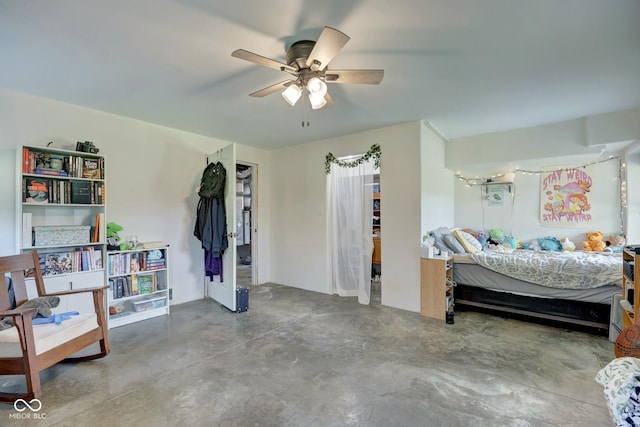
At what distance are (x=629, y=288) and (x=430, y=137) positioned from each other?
2547 millimetres

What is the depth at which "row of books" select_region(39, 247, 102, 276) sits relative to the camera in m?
2.76

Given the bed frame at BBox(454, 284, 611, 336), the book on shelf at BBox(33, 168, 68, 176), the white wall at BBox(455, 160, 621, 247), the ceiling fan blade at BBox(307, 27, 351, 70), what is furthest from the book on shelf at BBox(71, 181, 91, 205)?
the white wall at BBox(455, 160, 621, 247)

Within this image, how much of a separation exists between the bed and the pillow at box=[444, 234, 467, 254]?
0.42 ft

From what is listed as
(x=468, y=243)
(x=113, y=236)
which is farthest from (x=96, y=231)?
(x=468, y=243)

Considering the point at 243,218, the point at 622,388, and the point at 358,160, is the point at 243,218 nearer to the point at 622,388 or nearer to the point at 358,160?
the point at 358,160

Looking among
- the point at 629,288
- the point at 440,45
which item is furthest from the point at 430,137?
the point at 629,288

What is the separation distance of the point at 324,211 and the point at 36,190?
11.1 ft

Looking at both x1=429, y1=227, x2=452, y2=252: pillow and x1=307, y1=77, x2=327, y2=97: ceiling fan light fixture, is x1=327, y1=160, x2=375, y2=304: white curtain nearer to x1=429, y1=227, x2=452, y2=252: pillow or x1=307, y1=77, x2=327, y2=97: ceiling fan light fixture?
x1=429, y1=227, x2=452, y2=252: pillow

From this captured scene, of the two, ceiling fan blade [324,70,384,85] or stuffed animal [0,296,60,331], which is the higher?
ceiling fan blade [324,70,384,85]

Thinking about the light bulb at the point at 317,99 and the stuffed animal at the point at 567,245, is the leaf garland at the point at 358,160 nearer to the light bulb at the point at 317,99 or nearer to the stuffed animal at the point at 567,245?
the light bulb at the point at 317,99

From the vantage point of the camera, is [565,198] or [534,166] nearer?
[565,198]

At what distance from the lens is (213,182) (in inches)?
148

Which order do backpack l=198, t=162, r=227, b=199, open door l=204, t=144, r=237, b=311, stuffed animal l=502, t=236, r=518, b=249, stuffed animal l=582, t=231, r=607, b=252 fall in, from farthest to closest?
stuffed animal l=502, t=236, r=518, b=249, stuffed animal l=582, t=231, r=607, b=252, backpack l=198, t=162, r=227, b=199, open door l=204, t=144, r=237, b=311

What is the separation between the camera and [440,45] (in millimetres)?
1995
